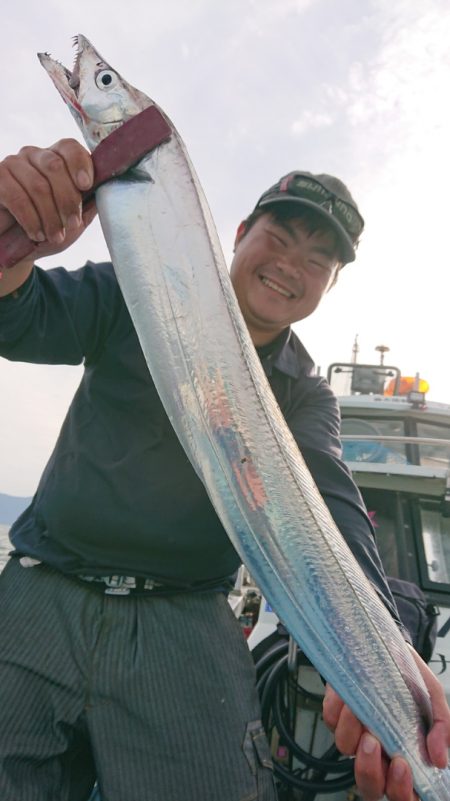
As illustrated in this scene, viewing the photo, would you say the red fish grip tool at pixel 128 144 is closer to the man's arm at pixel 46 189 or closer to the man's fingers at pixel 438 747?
the man's arm at pixel 46 189

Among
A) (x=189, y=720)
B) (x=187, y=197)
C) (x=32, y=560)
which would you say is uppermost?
(x=187, y=197)

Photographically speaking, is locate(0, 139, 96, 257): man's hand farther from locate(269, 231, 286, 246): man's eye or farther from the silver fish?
locate(269, 231, 286, 246): man's eye

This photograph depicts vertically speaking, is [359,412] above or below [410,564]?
above

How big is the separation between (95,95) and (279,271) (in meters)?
1.36

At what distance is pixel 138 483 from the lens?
2.03 metres

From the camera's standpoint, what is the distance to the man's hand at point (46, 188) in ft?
4.12

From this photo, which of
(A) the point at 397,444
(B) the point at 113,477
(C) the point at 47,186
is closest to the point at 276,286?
(B) the point at 113,477

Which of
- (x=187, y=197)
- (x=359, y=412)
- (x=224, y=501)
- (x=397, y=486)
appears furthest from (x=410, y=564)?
(x=187, y=197)

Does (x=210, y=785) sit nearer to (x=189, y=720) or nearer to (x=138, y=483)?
(x=189, y=720)

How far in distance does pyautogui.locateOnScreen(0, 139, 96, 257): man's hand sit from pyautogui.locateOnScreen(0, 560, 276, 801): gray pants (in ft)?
4.44

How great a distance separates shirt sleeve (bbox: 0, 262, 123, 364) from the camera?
1.70 meters

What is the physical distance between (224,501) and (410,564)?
377 cm

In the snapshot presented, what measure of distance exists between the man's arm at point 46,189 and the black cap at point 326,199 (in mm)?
1471

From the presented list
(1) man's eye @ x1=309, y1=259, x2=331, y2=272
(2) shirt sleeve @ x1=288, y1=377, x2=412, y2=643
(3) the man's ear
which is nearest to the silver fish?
(2) shirt sleeve @ x1=288, y1=377, x2=412, y2=643
